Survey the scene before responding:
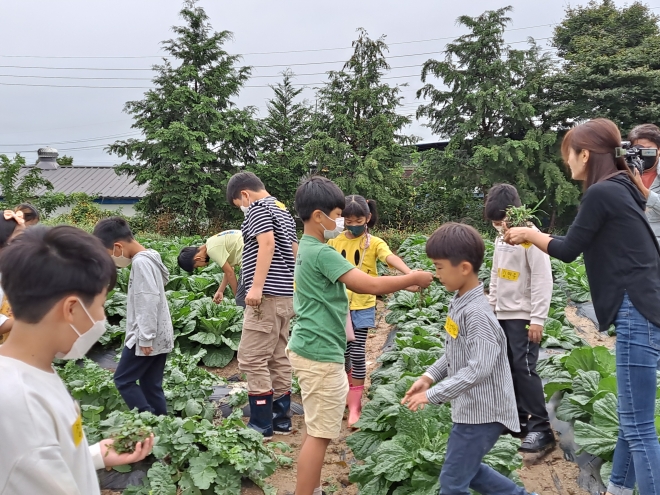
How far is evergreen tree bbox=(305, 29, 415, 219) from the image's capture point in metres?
20.0

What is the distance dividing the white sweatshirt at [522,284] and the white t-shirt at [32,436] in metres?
2.85

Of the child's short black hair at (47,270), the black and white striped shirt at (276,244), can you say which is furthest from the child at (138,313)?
the child's short black hair at (47,270)

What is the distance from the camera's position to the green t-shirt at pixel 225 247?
5.14 m

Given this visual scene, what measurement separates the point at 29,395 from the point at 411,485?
89.4 inches

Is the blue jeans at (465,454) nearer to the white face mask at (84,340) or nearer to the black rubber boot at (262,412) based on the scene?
the white face mask at (84,340)

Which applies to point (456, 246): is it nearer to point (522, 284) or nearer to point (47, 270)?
point (522, 284)

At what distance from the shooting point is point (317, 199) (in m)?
2.98

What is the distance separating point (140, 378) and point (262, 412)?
0.90m

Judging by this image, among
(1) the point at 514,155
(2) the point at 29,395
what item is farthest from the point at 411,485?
(1) the point at 514,155

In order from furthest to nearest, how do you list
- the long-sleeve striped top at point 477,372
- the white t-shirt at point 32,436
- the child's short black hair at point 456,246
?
1. the child's short black hair at point 456,246
2. the long-sleeve striped top at point 477,372
3. the white t-shirt at point 32,436

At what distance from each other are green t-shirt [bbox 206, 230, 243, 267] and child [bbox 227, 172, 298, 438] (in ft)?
3.02

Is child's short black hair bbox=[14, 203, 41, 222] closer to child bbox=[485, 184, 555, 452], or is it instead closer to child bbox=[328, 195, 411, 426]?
child bbox=[328, 195, 411, 426]

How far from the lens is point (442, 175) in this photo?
22297 mm

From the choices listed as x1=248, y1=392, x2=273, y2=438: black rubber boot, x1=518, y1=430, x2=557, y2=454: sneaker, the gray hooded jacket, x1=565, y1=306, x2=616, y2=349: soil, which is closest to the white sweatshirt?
x1=518, y1=430, x2=557, y2=454: sneaker
